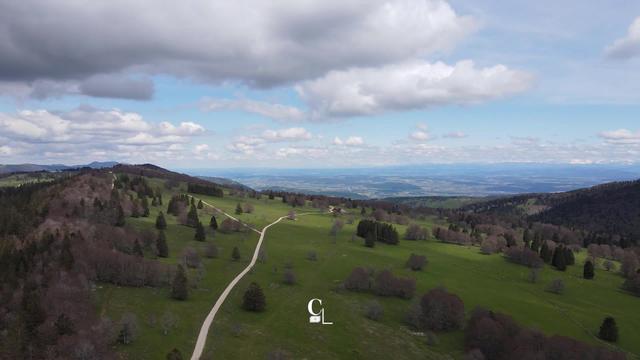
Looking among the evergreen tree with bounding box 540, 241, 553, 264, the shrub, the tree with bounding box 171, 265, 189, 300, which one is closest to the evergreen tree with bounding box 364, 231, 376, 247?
the shrub

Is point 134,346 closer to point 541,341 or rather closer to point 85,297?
point 85,297

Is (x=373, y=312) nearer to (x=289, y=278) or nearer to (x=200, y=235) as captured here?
(x=289, y=278)

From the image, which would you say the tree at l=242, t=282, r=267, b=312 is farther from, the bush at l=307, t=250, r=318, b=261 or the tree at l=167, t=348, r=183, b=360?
the bush at l=307, t=250, r=318, b=261

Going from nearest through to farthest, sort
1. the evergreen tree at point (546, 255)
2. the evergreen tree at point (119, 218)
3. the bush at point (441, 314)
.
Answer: the bush at point (441, 314) → the evergreen tree at point (119, 218) → the evergreen tree at point (546, 255)

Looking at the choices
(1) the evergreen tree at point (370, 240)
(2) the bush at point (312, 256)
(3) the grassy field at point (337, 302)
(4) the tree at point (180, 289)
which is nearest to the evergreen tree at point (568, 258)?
(3) the grassy field at point (337, 302)

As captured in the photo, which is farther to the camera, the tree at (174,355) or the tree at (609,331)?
the tree at (609,331)

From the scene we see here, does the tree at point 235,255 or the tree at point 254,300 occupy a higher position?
the tree at point 235,255

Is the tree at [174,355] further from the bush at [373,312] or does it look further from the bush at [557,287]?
the bush at [557,287]
